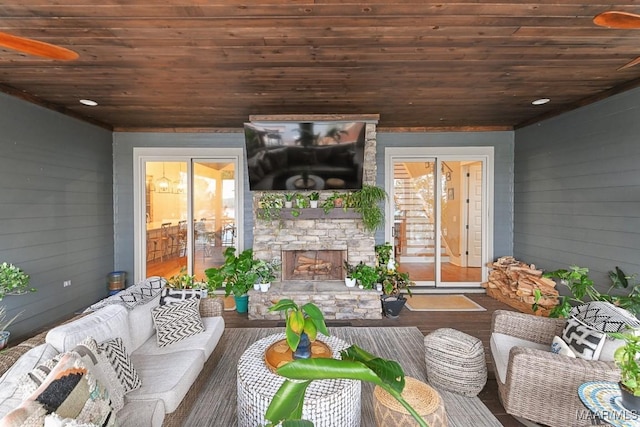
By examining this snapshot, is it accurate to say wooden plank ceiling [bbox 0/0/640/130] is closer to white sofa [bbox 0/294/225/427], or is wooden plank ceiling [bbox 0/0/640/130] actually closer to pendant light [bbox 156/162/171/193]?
pendant light [bbox 156/162/171/193]

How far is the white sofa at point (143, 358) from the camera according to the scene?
→ 64.2 inches

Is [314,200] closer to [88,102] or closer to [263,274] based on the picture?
[263,274]

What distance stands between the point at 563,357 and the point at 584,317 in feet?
1.67

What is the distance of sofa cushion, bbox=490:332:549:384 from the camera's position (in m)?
2.27

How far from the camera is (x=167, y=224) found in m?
5.52

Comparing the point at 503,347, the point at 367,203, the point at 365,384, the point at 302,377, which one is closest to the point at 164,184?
the point at 367,203

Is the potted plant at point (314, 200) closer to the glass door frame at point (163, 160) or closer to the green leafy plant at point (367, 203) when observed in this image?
the green leafy plant at point (367, 203)

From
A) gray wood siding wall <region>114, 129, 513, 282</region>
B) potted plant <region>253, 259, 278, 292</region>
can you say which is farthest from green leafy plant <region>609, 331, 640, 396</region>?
gray wood siding wall <region>114, 129, 513, 282</region>

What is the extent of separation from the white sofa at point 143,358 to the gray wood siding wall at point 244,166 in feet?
9.38

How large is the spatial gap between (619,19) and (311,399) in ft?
8.70

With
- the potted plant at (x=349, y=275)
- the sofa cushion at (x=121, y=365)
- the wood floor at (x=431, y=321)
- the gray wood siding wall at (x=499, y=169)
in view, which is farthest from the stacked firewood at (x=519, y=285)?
the sofa cushion at (x=121, y=365)

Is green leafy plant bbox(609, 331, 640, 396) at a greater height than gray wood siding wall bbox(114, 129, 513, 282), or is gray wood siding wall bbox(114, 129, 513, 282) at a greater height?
gray wood siding wall bbox(114, 129, 513, 282)

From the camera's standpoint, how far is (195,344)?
8.32 feet

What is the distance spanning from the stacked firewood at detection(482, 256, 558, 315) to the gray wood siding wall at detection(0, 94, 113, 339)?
6409 mm
